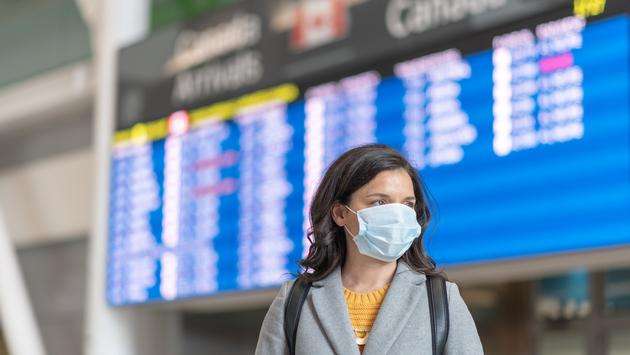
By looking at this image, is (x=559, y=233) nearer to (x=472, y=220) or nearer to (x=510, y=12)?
(x=472, y=220)

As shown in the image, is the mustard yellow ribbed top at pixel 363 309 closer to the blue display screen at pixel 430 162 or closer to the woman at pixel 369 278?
the woman at pixel 369 278

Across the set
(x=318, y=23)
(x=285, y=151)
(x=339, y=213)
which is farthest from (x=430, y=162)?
(x=339, y=213)

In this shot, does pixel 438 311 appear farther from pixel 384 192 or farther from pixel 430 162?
pixel 430 162

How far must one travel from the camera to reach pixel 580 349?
6426 millimetres

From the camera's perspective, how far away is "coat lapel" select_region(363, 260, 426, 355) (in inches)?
76.9

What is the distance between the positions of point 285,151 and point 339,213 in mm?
3912

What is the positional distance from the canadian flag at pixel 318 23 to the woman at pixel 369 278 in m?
3.87

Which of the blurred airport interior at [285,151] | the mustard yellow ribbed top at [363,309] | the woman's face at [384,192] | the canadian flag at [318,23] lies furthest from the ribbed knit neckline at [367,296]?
the canadian flag at [318,23]

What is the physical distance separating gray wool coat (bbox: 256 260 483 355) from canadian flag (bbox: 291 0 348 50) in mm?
3923

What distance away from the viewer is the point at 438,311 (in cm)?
198

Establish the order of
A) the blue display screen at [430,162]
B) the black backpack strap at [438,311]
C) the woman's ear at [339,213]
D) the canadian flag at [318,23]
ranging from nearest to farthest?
the black backpack strap at [438,311] → the woman's ear at [339,213] → the blue display screen at [430,162] → the canadian flag at [318,23]

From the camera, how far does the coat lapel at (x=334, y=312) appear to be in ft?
6.49

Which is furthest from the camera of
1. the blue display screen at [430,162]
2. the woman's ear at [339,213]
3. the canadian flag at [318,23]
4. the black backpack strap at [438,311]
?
the canadian flag at [318,23]

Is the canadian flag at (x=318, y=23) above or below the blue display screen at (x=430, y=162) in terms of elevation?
above
